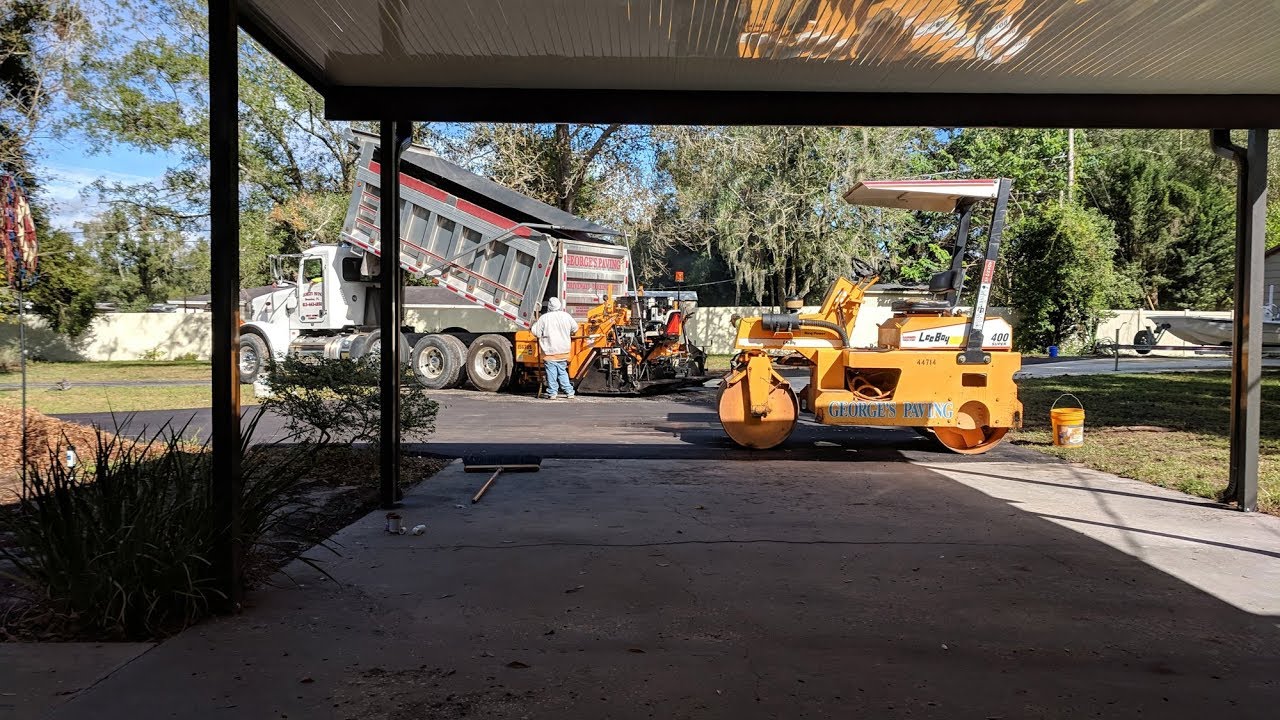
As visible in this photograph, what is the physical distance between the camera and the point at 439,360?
18.6 m

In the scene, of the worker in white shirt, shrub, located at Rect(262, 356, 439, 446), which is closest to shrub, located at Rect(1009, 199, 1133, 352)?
the worker in white shirt

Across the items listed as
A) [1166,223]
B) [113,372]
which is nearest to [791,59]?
[113,372]

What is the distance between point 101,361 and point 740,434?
1102 inches

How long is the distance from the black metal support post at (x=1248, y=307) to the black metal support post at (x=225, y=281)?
712cm

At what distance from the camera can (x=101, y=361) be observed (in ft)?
103

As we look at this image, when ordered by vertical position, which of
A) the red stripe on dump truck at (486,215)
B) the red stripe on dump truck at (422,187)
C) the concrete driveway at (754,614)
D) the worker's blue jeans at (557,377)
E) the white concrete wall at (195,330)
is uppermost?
the red stripe on dump truck at (422,187)

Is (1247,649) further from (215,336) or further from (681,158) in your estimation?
(681,158)

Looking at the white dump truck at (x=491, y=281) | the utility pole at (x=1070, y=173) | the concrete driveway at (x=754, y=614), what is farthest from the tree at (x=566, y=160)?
the concrete driveway at (x=754, y=614)

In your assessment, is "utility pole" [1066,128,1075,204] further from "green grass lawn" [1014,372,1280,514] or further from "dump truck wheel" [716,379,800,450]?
"dump truck wheel" [716,379,800,450]

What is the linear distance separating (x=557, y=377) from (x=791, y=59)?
35.7ft

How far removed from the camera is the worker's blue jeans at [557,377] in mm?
16547

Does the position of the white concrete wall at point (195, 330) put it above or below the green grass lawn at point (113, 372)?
above

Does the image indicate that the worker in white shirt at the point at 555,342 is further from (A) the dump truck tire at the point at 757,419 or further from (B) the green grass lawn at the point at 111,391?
(A) the dump truck tire at the point at 757,419

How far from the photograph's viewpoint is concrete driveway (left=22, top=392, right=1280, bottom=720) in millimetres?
3754
